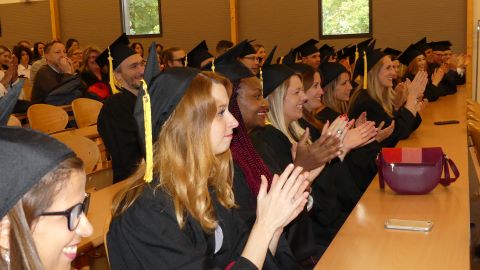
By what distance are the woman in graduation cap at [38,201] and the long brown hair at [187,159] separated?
551 mm

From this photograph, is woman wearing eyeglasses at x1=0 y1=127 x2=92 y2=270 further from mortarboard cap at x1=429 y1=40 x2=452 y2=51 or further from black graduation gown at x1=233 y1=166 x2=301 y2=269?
mortarboard cap at x1=429 y1=40 x2=452 y2=51

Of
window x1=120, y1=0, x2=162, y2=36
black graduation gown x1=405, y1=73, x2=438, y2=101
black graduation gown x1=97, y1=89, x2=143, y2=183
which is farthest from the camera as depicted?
window x1=120, y1=0, x2=162, y2=36

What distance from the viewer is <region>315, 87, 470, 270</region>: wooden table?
2.34 m

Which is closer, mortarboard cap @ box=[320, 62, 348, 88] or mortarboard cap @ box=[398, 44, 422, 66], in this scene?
mortarboard cap @ box=[320, 62, 348, 88]

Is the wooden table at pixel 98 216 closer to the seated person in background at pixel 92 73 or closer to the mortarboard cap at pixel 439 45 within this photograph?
the seated person in background at pixel 92 73

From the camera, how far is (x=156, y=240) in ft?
6.62

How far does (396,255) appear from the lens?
2.41 metres

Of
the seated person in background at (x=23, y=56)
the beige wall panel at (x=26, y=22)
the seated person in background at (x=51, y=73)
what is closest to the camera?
the seated person in background at (x=51, y=73)

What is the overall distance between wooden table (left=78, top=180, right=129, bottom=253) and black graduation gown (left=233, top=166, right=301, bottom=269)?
549 millimetres

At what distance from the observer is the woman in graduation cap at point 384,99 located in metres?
5.24

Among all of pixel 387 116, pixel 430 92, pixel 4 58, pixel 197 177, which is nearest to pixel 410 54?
pixel 430 92

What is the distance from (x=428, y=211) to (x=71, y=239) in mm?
2029

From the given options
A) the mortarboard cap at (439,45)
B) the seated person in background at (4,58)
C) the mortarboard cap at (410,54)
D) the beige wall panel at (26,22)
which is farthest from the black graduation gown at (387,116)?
the beige wall panel at (26,22)

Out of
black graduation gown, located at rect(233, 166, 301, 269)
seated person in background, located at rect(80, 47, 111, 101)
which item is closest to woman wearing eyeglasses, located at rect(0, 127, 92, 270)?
black graduation gown, located at rect(233, 166, 301, 269)
